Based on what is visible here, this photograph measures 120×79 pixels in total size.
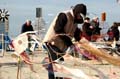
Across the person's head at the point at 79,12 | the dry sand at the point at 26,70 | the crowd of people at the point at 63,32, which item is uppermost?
the person's head at the point at 79,12

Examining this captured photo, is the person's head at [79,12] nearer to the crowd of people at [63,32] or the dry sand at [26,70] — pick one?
the crowd of people at [63,32]

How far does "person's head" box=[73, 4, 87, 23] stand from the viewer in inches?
279

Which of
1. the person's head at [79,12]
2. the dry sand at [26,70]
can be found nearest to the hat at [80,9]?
the person's head at [79,12]

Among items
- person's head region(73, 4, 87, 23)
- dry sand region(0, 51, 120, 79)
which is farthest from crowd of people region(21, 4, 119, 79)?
dry sand region(0, 51, 120, 79)

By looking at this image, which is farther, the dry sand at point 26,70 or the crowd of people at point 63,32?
the dry sand at point 26,70

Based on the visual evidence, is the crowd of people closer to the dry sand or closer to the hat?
the hat

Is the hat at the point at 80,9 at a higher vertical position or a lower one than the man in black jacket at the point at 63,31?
higher

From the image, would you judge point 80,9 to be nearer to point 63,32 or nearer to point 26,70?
point 63,32

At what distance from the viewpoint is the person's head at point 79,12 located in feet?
23.2

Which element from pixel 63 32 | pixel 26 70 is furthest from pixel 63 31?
pixel 26 70

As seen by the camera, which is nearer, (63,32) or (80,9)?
(80,9)

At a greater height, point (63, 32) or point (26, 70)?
point (63, 32)

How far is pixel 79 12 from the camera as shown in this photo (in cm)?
713

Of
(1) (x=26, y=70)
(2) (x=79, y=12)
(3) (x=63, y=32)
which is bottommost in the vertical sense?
(1) (x=26, y=70)
